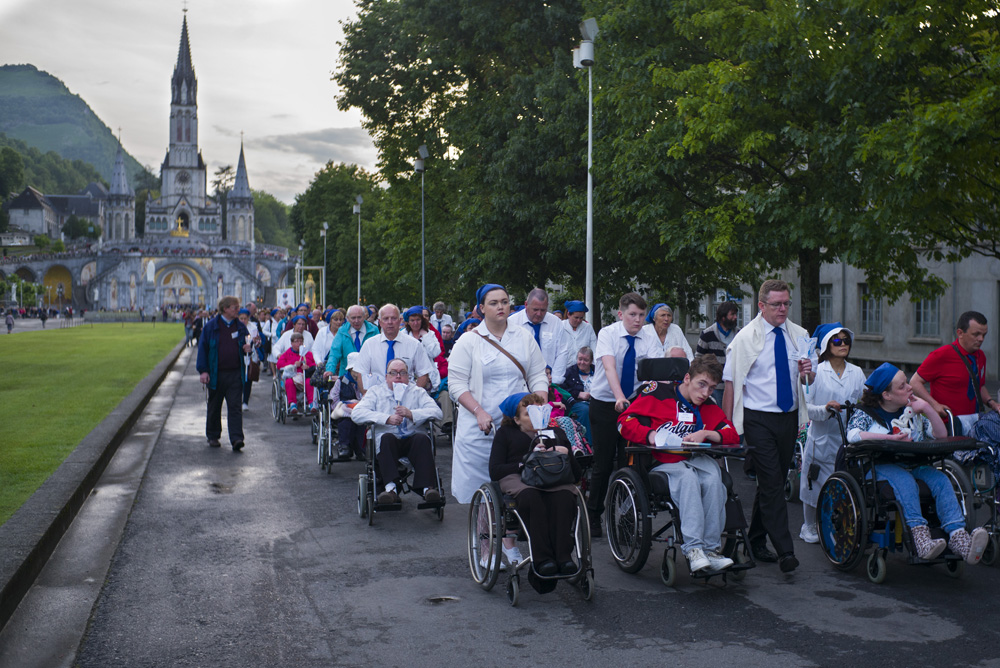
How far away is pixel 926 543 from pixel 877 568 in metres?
0.40

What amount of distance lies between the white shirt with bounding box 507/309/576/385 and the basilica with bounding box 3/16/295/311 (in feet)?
436

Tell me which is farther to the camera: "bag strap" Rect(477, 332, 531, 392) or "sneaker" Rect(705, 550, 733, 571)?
"bag strap" Rect(477, 332, 531, 392)

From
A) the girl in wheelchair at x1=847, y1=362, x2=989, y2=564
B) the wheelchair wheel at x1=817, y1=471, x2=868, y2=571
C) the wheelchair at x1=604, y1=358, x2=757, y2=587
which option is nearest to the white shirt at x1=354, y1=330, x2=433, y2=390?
the wheelchair at x1=604, y1=358, x2=757, y2=587

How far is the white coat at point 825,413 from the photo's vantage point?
25.8 ft

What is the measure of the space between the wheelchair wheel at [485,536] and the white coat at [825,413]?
9.20 feet

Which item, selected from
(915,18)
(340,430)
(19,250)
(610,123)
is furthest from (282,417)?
(19,250)

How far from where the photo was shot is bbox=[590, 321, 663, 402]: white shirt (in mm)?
8047

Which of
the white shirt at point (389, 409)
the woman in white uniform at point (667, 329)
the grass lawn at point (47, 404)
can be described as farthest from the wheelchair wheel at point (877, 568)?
the grass lawn at point (47, 404)

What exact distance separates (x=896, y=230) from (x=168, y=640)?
484 inches

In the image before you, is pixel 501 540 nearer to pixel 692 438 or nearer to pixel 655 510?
pixel 655 510

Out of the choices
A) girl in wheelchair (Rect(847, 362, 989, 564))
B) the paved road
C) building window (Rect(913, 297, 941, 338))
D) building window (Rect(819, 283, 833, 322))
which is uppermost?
building window (Rect(819, 283, 833, 322))

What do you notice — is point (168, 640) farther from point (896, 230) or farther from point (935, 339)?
point (935, 339)

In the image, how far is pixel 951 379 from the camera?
26.7 feet

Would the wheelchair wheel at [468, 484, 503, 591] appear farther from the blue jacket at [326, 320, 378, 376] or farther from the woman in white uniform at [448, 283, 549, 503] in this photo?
the blue jacket at [326, 320, 378, 376]
